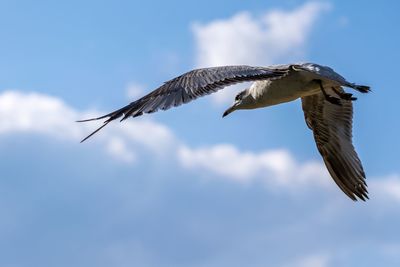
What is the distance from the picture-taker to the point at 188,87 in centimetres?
1228

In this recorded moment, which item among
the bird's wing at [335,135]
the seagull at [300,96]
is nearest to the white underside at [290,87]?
the seagull at [300,96]

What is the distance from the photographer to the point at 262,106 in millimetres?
15711

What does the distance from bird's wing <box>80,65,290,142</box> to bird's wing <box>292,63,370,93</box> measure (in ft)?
5.67

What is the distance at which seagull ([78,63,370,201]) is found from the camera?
39.8ft

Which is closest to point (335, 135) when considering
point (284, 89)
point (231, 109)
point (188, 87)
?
point (231, 109)

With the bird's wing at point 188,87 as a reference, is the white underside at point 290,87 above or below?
above

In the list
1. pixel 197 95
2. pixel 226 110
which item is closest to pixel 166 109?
pixel 197 95

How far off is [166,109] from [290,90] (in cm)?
398

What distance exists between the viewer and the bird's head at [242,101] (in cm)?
1593

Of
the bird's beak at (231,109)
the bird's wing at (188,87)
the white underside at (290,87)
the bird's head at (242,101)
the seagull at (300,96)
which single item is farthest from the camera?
the bird's beak at (231,109)

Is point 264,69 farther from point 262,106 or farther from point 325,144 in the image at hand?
point 325,144

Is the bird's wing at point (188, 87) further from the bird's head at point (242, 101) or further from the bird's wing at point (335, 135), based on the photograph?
the bird's wing at point (335, 135)

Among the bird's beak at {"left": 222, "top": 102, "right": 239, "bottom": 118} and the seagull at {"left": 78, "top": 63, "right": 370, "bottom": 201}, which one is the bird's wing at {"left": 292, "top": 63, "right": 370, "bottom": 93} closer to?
the seagull at {"left": 78, "top": 63, "right": 370, "bottom": 201}

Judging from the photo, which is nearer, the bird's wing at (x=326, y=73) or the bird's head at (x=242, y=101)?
the bird's wing at (x=326, y=73)
